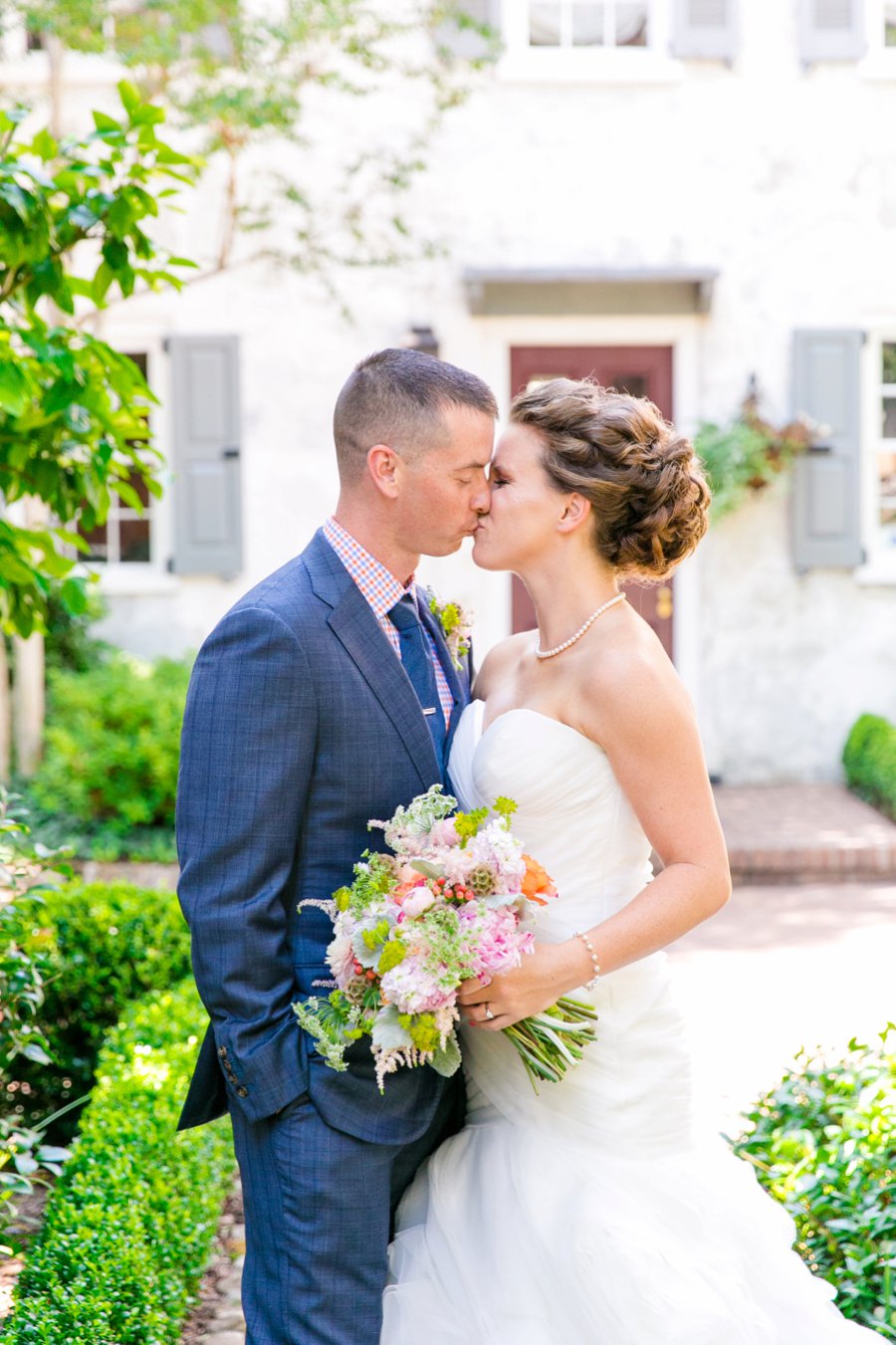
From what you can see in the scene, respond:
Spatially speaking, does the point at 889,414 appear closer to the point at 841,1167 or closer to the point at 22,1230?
the point at 841,1167

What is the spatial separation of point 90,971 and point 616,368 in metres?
7.04

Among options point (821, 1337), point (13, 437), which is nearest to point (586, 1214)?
point (821, 1337)

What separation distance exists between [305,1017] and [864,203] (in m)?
9.71

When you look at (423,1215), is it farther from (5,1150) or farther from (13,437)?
(13,437)

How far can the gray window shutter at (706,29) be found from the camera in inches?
407

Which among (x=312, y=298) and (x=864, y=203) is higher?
(x=864, y=203)

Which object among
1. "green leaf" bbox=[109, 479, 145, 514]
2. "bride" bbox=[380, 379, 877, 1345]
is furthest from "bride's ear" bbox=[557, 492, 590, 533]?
"green leaf" bbox=[109, 479, 145, 514]

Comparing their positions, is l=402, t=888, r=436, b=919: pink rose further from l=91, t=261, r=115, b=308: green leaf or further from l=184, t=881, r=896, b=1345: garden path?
l=184, t=881, r=896, b=1345: garden path

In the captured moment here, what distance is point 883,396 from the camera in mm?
10914

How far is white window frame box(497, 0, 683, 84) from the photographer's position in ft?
34.1

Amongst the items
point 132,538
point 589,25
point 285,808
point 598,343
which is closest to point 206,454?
point 132,538

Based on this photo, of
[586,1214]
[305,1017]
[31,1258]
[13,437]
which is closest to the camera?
[305,1017]

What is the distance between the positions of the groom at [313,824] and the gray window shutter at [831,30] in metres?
9.02

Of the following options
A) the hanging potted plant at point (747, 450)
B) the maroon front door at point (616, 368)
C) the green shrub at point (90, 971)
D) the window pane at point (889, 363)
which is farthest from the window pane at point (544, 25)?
the green shrub at point (90, 971)
